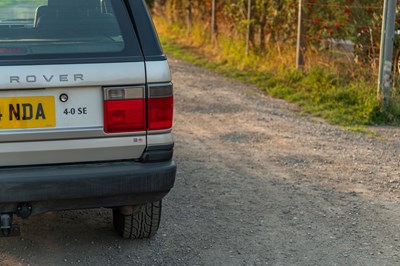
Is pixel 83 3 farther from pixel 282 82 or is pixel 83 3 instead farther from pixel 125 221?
pixel 282 82

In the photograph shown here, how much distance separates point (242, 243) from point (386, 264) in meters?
0.97

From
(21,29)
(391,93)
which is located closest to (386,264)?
(21,29)

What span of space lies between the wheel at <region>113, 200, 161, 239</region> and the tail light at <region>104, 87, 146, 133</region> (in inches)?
30.7

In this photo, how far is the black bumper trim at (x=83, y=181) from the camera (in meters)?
4.14

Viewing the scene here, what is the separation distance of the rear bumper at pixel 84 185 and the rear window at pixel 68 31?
2.10 feet

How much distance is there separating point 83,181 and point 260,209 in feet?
6.57

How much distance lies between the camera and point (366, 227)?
18.0 ft

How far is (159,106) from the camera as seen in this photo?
4.36 meters

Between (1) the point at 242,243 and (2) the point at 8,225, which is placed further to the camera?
(1) the point at 242,243

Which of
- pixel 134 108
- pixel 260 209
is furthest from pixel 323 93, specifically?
pixel 134 108

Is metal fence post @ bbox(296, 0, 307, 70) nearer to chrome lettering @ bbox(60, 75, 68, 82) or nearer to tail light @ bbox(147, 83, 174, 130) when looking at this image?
tail light @ bbox(147, 83, 174, 130)

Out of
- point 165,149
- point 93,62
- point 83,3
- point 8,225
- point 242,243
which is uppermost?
point 83,3

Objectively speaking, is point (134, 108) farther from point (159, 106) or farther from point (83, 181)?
point (83, 181)

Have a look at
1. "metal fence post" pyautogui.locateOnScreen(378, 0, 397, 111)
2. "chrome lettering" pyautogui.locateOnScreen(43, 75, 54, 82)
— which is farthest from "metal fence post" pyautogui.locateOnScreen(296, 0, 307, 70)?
"chrome lettering" pyautogui.locateOnScreen(43, 75, 54, 82)
